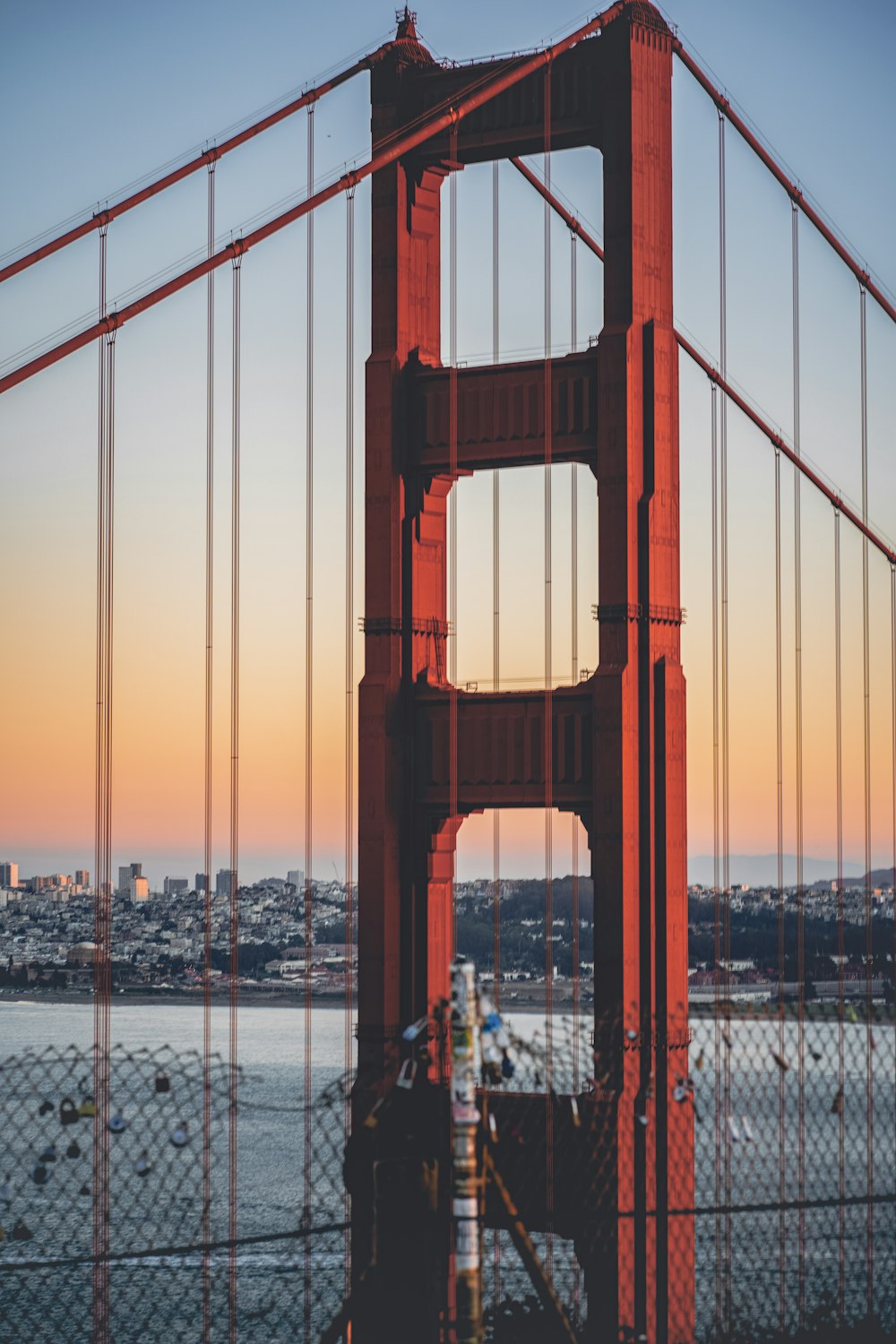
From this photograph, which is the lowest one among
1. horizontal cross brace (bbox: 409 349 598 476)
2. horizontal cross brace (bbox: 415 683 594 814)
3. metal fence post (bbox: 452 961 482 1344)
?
metal fence post (bbox: 452 961 482 1344)

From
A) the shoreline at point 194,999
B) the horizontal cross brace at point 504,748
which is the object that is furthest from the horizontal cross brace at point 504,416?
the shoreline at point 194,999

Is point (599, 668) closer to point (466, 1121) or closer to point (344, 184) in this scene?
point (344, 184)

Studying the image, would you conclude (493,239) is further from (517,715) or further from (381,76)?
(517,715)

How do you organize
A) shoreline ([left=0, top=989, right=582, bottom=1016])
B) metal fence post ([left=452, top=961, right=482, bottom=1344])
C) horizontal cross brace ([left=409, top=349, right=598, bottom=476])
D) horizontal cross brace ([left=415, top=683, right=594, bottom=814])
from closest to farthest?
metal fence post ([left=452, top=961, right=482, bottom=1344]), horizontal cross brace ([left=415, top=683, right=594, bottom=814]), horizontal cross brace ([left=409, top=349, right=598, bottom=476]), shoreline ([left=0, top=989, right=582, bottom=1016])

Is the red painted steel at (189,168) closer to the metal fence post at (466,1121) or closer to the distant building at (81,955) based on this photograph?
the metal fence post at (466,1121)

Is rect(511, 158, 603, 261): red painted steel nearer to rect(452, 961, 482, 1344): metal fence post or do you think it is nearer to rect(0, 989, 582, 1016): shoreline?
rect(452, 961, 482, 1344): metal fence post

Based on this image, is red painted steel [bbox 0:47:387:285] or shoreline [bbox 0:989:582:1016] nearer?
red painted steel [bbox 0:47:387:285]

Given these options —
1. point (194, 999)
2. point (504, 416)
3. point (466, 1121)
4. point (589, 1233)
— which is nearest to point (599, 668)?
point (504, 416)

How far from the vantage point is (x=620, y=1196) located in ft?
103

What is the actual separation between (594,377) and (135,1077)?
5042 cm

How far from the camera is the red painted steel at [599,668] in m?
32.1

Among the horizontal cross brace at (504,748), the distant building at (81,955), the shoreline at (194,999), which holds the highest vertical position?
the horizontal cross brace at (504,748)

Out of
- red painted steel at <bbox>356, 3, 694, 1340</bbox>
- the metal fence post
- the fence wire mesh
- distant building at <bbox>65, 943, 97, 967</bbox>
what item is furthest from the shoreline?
the metal fence post

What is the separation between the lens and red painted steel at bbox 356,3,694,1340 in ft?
105
